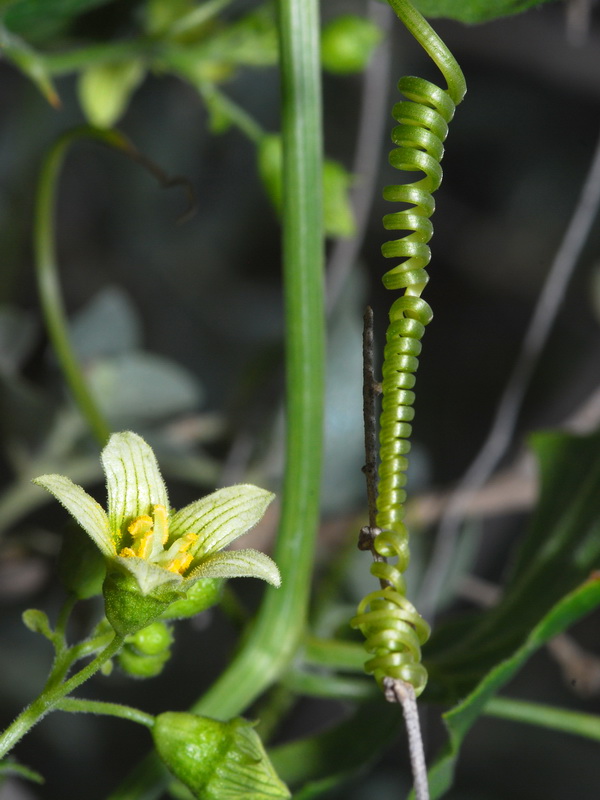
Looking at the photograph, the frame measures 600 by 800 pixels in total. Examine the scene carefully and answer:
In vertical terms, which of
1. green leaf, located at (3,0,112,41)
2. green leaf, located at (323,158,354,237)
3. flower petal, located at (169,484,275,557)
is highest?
green leaf, located at (3,0,112,41)

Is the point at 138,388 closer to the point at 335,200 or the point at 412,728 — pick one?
the point at 335,200

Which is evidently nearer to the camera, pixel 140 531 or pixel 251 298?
pixel 140 531

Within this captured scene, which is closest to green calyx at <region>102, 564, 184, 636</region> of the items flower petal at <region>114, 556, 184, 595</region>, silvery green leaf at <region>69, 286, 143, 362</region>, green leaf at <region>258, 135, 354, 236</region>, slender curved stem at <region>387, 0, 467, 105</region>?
flower petal at <region>114, 556, 184, 595</region>

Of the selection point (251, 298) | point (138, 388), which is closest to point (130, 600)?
point (138, 388)

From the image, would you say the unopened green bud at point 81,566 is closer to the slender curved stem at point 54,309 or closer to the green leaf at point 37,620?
the green leaf at point 37,620

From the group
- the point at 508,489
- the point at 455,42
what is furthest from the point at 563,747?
the point at 455,42

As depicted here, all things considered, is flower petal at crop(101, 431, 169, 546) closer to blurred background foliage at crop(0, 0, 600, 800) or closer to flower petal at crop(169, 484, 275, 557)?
flower petal at crop(169, 484, 275, 557)

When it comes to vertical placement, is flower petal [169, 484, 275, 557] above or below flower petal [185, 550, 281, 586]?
below

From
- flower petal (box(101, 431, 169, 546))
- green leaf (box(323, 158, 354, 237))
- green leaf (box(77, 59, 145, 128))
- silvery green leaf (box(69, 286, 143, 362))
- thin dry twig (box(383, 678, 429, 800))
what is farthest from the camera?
silvery green leaf (box(69, 286, 143, 362))

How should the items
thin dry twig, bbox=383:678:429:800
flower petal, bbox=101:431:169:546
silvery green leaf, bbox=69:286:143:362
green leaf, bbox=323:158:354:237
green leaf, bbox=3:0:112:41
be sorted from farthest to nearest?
silvery green leaf, bbox=69:286:143:362
green leaf, bbox=323:158:354:237
green leaf, bbox=3:0:112:41
flower petal, bbox=101:431:169:546
thin dry twig, bbox=383:678:429:800
